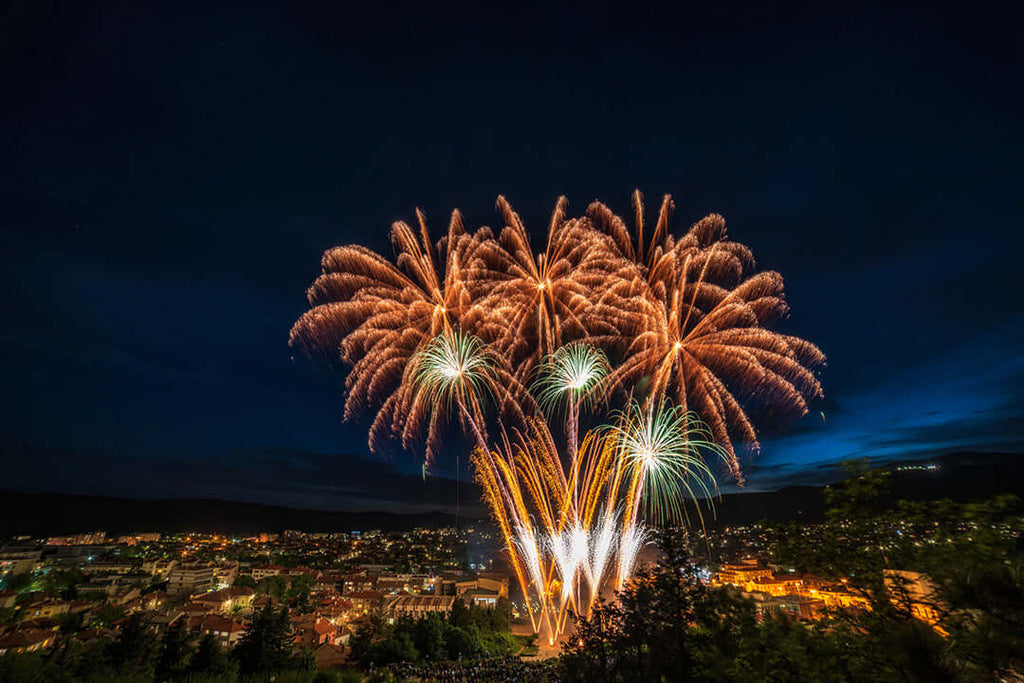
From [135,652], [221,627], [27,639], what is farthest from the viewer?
[221,627]

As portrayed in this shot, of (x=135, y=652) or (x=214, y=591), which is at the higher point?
(x=135, y=652)

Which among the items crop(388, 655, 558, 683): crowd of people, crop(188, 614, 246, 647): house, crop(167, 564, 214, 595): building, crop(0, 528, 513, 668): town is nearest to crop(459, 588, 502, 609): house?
crop(0, 528, 513, 668): town

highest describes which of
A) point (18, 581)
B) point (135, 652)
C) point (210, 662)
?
point (135, 652)

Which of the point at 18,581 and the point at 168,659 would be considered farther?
the point at 18,581

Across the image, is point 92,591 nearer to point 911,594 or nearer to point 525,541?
point 525,541

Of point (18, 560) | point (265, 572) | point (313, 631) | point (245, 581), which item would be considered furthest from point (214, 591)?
point (18, 560)

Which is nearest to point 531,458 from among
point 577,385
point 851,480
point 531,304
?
point 577,385

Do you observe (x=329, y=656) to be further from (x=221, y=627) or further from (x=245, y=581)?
(x=245, y=581)

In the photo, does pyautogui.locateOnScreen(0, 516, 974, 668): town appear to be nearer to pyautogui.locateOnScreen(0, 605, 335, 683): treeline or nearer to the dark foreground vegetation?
the dark foreground vegetation
